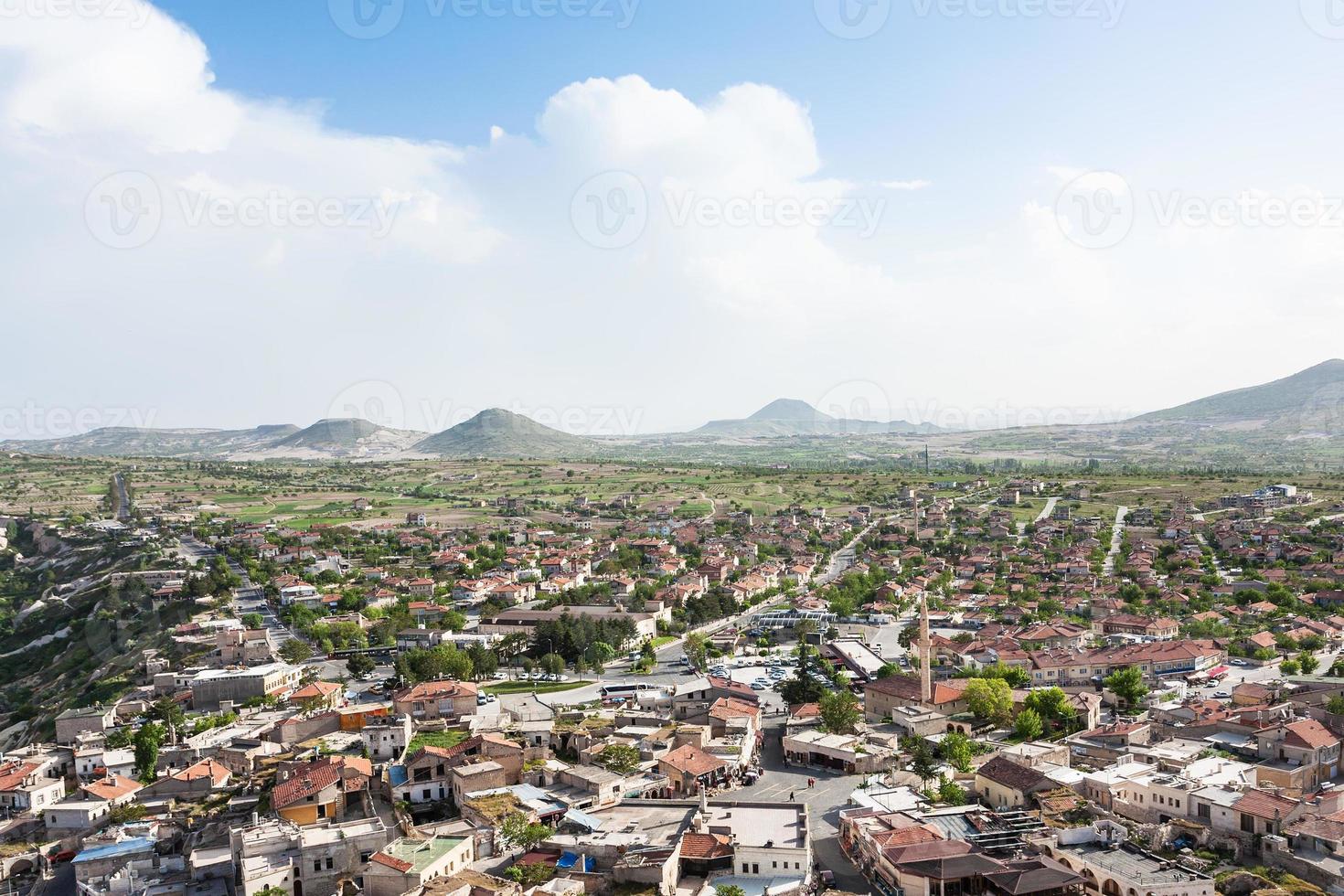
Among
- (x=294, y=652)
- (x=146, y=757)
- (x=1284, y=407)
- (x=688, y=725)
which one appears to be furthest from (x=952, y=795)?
(x=1284, y=407)

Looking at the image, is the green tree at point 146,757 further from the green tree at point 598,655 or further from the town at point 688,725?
the green tree at point 598,655

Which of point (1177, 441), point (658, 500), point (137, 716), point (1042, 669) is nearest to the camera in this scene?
point (137, 716)

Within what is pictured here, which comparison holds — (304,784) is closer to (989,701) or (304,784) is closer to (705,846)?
(705,846)

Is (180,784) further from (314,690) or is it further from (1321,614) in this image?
(1321,614)

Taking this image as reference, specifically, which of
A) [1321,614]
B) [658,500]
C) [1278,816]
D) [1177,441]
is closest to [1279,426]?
[1177,441]

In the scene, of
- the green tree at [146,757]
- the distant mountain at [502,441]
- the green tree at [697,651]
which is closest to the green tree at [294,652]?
the green tree at [146,757]

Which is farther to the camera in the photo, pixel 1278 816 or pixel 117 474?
pixel 117 474

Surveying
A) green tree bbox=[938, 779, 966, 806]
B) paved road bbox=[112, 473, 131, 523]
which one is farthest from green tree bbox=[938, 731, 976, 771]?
paved road bbox=[112, 473, 131, 523]
